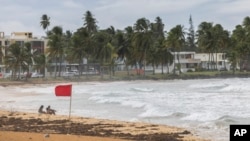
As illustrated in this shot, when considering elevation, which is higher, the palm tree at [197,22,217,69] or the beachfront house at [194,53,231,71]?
the palm tree at [197,22,217,69]

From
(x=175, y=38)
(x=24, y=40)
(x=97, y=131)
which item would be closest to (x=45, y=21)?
(x=24, y=40)

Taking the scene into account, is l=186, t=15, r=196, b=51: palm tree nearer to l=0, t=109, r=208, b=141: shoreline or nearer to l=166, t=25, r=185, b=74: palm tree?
l=166, t=25, r=185, b=74: palm tree

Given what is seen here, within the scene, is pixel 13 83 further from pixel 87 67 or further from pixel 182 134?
pixel 182 134

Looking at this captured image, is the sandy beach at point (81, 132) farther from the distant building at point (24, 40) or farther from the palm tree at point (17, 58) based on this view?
the distant building at point (24, 40)

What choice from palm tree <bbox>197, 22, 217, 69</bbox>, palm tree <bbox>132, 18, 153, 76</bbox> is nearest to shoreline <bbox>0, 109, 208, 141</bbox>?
palm tree <bbox>132, 18, 153, 76</bbox>

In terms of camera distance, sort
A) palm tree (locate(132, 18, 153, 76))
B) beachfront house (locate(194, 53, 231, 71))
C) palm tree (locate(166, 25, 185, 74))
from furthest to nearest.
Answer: beachfront house (locate(194, 53, 231, 71)), palm tree (locate(166, 25, 185, 74)), palm tree (locate(132, 18, 153, 76))

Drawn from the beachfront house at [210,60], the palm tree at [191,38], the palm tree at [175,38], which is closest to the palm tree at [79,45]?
the palm tree at [175,38]

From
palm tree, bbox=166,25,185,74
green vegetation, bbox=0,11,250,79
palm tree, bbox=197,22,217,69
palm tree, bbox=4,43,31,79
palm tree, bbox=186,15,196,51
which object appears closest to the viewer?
palm tree, bbox=4,43,31,79

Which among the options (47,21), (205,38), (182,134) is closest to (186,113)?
(182,134)

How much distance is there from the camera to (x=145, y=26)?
Answer: 8475 cm

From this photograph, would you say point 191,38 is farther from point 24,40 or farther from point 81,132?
point 81,132

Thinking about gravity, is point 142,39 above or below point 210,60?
above

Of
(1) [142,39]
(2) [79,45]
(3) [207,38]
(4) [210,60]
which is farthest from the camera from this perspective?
(4) [210,60]

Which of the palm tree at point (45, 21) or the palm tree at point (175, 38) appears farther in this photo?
the palm tree at point (45, 21)
